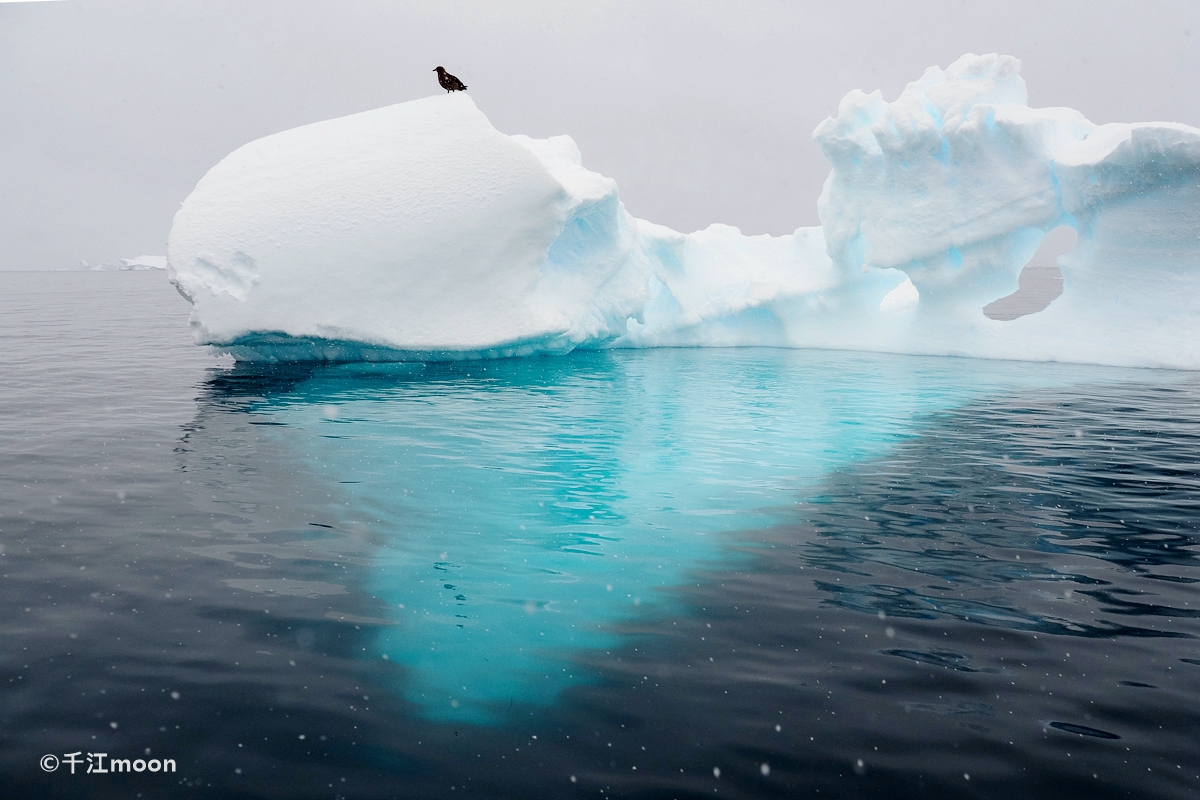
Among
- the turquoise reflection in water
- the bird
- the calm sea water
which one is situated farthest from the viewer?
the bird

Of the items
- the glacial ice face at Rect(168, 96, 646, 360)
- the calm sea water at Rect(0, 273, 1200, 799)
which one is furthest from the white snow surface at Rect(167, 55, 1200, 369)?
the calm sea water at Rect(0, 273, 1200, 799)

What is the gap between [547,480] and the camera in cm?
741

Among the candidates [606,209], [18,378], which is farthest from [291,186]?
[606,209]

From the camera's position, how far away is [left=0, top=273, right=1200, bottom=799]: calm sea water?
3.10 m

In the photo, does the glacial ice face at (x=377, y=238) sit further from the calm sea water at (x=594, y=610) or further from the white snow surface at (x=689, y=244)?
the calm sea water at (x=594, y=610)

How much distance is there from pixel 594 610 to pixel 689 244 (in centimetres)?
1977

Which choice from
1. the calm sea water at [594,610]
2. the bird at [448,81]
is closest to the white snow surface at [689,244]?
the bird at [448,81]

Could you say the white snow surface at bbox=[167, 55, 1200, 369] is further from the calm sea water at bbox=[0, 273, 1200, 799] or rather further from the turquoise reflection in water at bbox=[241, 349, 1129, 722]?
the calm sea water at bbox=[0, 273, 1200, 799]

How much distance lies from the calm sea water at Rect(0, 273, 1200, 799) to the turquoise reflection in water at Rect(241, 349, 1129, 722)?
0.04 meters

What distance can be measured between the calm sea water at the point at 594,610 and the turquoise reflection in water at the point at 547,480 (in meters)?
0.04

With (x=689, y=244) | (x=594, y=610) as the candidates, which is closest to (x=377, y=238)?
(x=689, y=244)

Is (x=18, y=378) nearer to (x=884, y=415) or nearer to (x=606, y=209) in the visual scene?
(x=606, y=209)

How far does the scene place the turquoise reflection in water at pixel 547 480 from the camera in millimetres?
4191

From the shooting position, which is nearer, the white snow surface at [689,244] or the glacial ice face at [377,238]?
the glacial ice face at [377,238]
